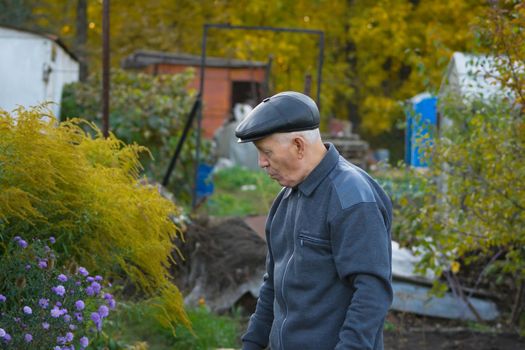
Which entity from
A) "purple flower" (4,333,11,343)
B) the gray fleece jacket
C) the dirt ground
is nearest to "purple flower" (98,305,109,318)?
"purple flower" (4,333,11,343)

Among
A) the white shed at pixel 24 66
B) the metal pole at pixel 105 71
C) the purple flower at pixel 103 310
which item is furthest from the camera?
the white shed at pixel 24 66

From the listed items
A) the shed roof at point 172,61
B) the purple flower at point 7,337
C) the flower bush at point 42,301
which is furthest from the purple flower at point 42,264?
the shed roof at point 172,61

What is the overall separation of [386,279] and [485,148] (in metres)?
3.59

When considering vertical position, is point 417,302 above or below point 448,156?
below

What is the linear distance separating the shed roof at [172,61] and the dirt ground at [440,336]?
16423 millimetres

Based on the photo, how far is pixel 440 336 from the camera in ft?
24.6

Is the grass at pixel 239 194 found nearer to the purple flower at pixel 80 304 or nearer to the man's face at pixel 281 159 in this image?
the purple flower at pixel 80 304

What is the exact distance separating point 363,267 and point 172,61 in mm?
21142

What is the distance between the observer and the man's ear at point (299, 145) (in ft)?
9.96

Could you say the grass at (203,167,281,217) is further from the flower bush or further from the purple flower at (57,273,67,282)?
the purple flower at (57,273,67,282)

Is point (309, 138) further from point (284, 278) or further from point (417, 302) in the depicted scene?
point (417, 302)

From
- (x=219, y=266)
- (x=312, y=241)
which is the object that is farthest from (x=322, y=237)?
(x=219, y=266)

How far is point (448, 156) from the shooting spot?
661cm

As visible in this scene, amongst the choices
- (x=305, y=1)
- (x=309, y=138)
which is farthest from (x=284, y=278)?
(x=305, y=1)
